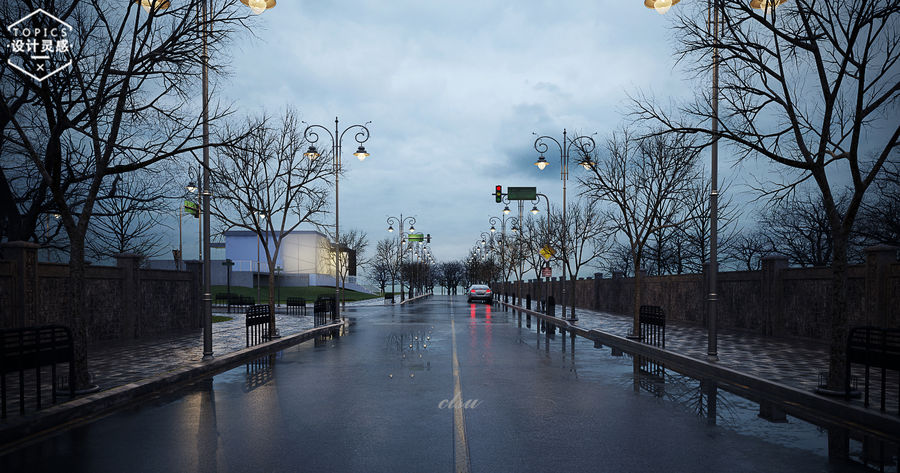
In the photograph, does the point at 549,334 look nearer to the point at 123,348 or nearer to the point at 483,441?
the point at 123,348

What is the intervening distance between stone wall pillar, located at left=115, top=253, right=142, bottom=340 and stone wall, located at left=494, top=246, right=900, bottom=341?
833 inches

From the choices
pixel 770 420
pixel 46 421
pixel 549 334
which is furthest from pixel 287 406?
pixel 549 334

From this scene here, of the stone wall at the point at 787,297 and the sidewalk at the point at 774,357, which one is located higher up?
the stone wall at the point at 787,297

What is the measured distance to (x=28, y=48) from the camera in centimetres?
970

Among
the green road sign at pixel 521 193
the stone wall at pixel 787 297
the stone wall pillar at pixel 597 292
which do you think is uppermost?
the green road sign at pixel 521 193

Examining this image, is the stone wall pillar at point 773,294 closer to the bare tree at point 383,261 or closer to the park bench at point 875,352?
the park bench at point 875,352

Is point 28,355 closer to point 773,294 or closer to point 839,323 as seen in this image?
point 839,323

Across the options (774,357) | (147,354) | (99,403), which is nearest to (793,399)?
(774,357)

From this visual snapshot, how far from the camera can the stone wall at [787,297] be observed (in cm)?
1488

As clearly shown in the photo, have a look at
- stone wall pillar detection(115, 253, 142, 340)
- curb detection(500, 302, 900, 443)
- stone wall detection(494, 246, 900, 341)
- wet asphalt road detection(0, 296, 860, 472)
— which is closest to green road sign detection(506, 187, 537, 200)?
stone wall detection(494, 246, 900, 341)

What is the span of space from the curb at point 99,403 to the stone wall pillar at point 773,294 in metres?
16.8

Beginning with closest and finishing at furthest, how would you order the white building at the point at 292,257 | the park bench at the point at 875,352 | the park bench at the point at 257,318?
the park bench at the point at 875,352 < the park bench at the point at 257,318 < the white building at the point at 292,257

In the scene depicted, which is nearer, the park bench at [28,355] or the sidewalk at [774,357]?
the park bench at [28,355]

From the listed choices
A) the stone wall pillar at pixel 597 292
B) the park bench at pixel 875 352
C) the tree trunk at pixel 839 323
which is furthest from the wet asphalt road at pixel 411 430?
the stone wall pillar at pixel 597 292
